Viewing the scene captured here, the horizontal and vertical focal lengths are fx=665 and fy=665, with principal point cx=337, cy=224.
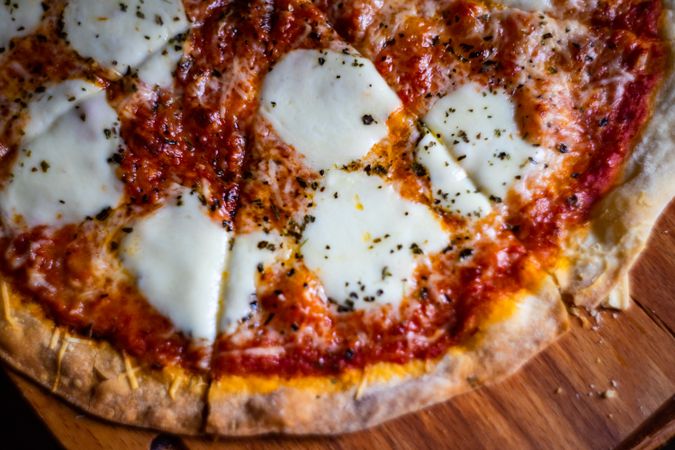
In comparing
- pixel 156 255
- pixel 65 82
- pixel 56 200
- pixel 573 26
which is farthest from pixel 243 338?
pixel 573 26

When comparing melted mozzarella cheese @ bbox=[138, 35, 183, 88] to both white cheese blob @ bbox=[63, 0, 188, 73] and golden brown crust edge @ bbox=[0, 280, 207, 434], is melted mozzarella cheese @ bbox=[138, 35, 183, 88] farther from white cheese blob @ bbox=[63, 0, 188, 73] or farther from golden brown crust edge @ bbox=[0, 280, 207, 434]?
golden brown crust edge @ bbox=[0, 280, 207, 434]

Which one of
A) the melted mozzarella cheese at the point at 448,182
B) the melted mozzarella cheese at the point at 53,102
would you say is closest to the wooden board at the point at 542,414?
the melted mozzarella cheese at the point at 448,182

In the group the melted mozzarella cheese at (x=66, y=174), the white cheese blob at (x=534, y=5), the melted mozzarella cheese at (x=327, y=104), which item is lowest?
the melted mozzarella cheese at (x=66, y=174)

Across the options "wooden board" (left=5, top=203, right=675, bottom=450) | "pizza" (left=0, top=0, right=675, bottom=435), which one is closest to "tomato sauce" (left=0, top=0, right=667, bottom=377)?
"pizza" (left=0, top=0, right=675, bottom=435)

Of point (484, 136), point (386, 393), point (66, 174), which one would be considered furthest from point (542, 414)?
point (66, 174)

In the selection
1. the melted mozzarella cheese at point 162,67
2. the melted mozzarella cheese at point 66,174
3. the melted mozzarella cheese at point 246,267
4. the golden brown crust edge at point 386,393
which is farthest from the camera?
the melted mozzarella cheese at point 162,67

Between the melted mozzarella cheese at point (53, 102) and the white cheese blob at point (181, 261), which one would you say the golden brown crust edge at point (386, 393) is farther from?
the melted mozzarella cheese at point (53, 102)
